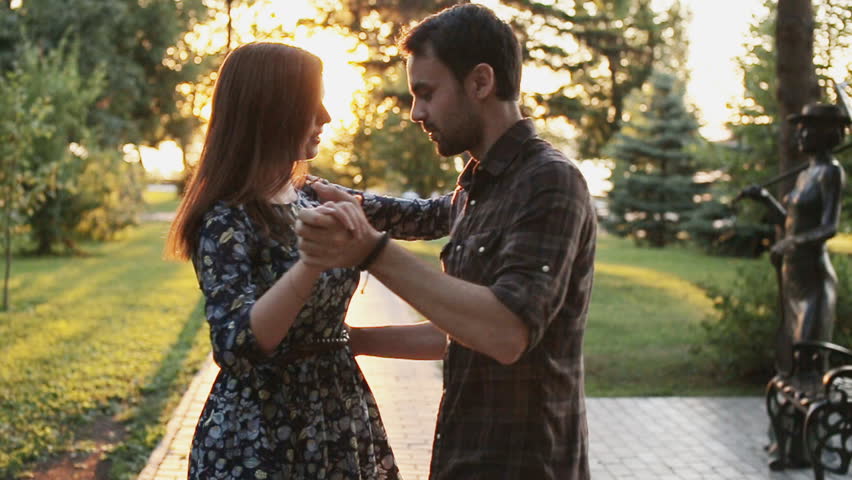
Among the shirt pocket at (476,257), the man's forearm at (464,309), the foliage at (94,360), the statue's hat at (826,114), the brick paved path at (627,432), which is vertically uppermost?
the statue's hat at (826,114)

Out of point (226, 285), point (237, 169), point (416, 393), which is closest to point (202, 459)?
point (226, 285)

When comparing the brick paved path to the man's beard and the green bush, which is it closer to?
the green bush

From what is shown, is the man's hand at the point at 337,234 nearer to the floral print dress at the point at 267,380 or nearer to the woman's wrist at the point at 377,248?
the woman's wrist at the point at 377,248

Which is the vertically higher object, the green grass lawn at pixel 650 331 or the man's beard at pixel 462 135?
the man's beard at pixel 462 135

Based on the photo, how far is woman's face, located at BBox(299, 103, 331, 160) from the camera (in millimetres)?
2535

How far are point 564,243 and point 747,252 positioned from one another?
89.6 ft

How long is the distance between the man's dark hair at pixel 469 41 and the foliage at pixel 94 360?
3.93ft

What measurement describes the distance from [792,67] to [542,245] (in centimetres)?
716

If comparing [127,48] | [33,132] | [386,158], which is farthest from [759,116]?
[127,48]

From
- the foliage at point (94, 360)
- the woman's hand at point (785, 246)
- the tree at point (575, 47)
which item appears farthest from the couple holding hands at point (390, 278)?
the tree at point (575, 47)

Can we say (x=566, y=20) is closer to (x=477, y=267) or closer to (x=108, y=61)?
(x=477, y=267)

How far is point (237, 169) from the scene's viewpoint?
2.46m

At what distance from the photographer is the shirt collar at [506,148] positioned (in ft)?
7.20

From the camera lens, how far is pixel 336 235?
193 cm
